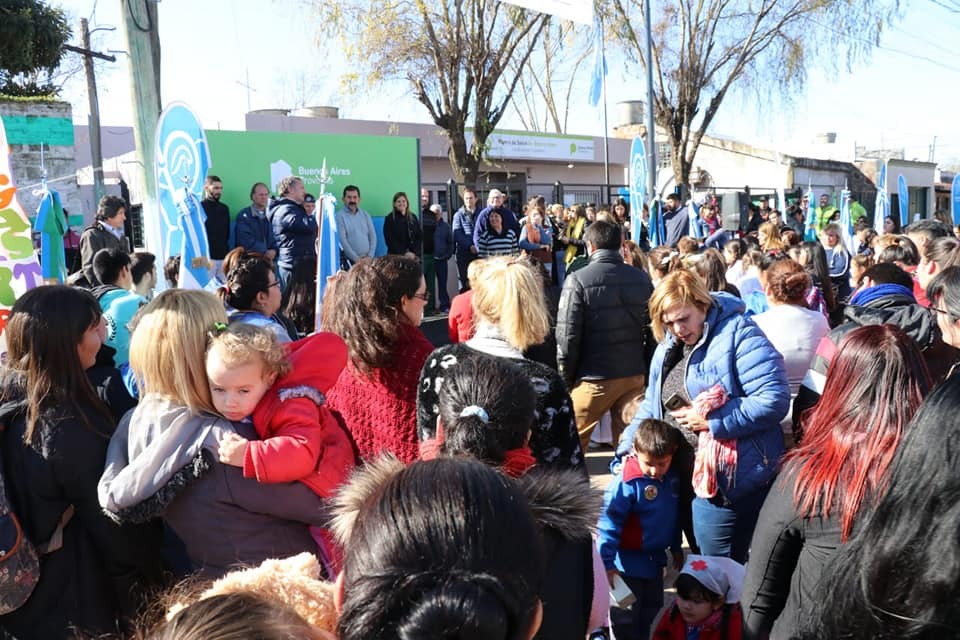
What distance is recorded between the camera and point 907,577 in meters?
1.10

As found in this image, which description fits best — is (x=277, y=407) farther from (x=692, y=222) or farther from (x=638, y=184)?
(x=692, y=222)

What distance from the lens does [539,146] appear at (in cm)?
2705

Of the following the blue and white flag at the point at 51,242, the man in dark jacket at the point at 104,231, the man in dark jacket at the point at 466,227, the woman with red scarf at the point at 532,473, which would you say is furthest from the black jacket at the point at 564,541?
the man in dark jacket at the point at 466,227

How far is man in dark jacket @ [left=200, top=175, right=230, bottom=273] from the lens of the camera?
924 cm

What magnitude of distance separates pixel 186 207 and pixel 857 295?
4339 millimetres

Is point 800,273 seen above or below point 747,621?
above

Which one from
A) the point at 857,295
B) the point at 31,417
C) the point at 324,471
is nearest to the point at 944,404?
the point at 324,471

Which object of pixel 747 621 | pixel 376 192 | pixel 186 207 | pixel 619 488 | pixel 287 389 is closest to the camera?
pixel 747 621

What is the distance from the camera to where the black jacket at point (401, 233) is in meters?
11.4

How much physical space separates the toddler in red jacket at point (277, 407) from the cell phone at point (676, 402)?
1.57 metres

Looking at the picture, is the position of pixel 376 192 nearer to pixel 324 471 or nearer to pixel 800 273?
pixel 800 273

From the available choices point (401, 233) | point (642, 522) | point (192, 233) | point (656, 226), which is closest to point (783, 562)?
point (642, 522)

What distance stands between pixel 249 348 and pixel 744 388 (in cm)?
201

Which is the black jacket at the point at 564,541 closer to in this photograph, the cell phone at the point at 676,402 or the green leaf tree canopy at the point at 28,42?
the cell phone at the point at 676,402
